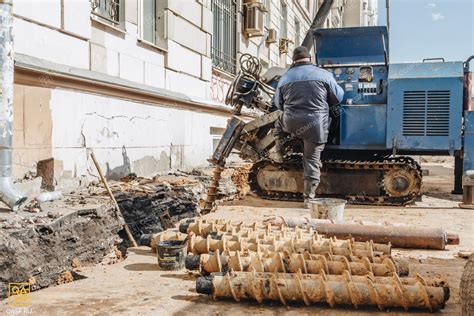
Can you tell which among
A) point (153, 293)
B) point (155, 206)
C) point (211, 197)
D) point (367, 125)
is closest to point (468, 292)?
point (153, 293)

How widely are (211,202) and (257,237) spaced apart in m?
2.75

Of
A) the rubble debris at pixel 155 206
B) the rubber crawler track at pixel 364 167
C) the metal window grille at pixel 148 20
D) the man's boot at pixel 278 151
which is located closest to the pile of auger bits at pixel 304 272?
the rubble debris at pixel 155 206

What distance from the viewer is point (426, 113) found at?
684 cm

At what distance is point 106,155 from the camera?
6598 mm

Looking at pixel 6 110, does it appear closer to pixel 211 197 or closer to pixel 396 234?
pixel 211 197

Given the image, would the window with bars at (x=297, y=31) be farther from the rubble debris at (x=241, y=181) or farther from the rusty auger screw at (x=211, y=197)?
the rusty auger screw at (x=211, y=197)

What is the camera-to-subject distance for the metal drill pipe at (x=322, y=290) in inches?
109

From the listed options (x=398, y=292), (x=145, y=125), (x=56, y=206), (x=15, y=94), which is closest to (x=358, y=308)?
(x=398, y=292)

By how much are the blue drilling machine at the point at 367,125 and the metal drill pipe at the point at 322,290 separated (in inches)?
142

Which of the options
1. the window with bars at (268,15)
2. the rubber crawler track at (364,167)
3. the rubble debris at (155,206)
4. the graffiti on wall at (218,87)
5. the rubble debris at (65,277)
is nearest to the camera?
the rubble debris at (65,277)

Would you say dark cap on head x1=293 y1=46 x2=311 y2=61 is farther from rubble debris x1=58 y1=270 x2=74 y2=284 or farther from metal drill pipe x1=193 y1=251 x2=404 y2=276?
rubble debris x1=58 y1=270 x2=74 y2=284

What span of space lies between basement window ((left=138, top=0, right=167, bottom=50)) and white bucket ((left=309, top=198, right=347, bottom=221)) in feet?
15.1

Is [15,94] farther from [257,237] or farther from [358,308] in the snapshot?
[358,308]

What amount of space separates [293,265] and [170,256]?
1087 millimetres
